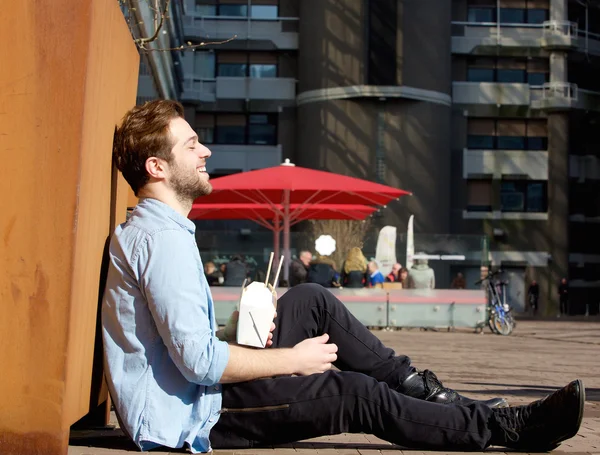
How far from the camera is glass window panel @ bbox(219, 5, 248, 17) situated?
46.1 meters

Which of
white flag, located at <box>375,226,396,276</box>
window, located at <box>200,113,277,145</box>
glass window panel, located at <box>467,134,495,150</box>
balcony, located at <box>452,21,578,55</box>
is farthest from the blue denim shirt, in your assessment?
glass window panel, located at <box>467,134,495,150</box>

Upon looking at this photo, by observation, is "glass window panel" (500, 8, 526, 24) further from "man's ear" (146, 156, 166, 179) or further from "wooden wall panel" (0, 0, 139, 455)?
"wooden wall panel" (0, 0, 139, 455)

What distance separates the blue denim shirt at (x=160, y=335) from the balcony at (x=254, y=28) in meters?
42.2

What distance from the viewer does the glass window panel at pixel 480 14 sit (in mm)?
47188

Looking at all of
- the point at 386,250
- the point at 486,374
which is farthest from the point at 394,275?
the point at 486,374

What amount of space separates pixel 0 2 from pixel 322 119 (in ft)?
132

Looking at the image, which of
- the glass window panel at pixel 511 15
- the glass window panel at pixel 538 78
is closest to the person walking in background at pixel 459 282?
the glass window panel at pixel 538 78

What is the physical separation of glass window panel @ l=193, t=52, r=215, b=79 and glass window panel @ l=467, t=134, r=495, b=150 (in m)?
11.3

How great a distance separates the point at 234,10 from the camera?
46125mm

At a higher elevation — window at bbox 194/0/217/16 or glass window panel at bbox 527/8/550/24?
glass window panel at bbox 527/8/550/24

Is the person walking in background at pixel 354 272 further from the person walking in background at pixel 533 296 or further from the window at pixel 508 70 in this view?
the window at pixel 508 70

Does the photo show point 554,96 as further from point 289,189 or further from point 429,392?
point 429,392

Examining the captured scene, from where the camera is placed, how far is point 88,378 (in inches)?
148

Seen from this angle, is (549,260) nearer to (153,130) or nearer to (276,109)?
(276,109)
